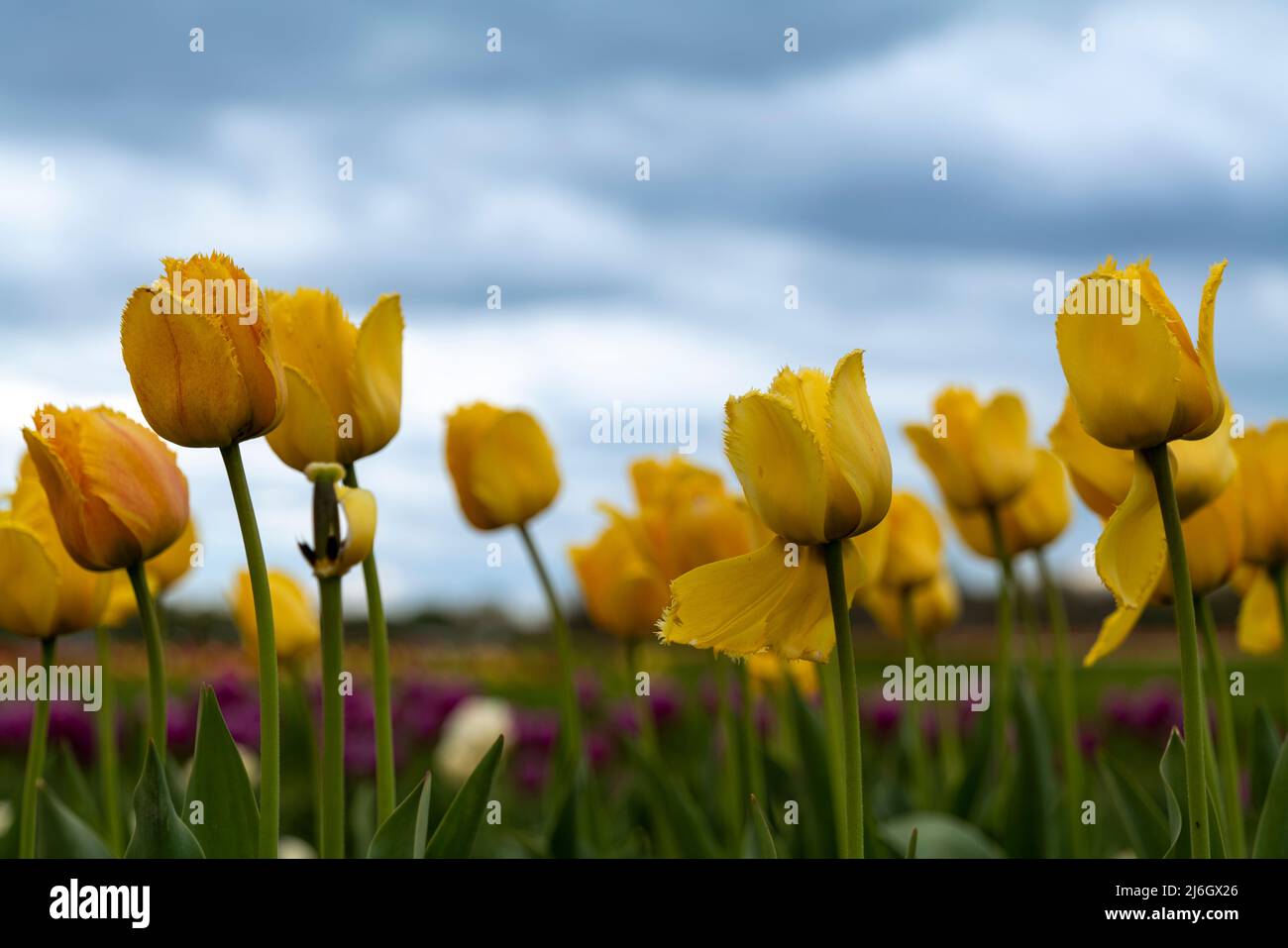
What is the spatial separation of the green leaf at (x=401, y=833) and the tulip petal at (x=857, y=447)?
587 millimetres

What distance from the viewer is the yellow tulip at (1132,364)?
1263mm

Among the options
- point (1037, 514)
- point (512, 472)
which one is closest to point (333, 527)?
point (512, 472)

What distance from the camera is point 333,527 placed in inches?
52.7

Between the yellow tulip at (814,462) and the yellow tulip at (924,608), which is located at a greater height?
the yellow tulip at (814,462)

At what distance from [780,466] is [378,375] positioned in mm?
640

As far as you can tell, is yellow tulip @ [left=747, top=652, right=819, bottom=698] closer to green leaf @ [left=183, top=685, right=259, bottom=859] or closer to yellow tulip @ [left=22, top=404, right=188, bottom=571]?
green leaf @ [left=183, top=685, right=259, bottom=859]

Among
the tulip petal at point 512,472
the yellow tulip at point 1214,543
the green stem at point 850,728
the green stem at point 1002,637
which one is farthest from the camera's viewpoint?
the green stem at point 1002,637

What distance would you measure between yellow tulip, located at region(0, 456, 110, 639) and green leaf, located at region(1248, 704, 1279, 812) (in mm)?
1932

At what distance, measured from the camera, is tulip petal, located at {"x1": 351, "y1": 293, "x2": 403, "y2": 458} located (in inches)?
63.6

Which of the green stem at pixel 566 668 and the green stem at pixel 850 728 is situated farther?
the green stem at pixel 566 668

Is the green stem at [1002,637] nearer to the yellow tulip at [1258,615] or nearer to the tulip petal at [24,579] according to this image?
the yellow tulip at [1258,615]

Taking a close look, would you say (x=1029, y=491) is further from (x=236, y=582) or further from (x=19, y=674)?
(x=19, y=674)

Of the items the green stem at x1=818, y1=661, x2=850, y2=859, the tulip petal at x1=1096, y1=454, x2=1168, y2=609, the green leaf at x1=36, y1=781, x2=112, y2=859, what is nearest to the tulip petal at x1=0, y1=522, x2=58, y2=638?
the green leaf at x1=36, y1=781, x2=112, y2=859

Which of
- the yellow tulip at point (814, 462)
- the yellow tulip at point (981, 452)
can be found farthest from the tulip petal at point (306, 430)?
the yellow tulip at point (981, 452)
